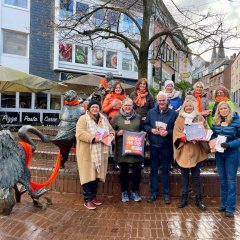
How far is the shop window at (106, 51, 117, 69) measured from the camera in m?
25.4

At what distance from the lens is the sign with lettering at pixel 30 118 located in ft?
66.6

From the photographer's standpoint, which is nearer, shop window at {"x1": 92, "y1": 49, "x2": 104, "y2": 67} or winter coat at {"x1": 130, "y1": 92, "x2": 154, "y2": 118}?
winter coat at {"x1": 130, "y1": 92, "x2": 154, "y2": 118}

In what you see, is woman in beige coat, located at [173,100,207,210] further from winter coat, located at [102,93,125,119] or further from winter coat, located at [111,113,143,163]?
winter coat, located at [102,93,125,119]

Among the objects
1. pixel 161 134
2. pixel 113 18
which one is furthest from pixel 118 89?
pixel 113 18

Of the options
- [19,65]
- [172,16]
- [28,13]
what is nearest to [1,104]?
[19,65]

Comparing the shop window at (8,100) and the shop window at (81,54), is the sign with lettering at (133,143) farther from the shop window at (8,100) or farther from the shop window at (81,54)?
the shop window at (81,54)

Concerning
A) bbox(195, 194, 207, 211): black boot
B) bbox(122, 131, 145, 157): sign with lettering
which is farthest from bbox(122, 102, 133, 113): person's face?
bbox(195, 194, 207, 211): black boot

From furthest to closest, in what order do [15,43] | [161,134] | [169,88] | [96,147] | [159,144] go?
1. [15,43]
2. [169,88]
3. [159,144]
4. [161,134]
5. [96,147]

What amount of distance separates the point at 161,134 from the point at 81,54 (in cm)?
1925

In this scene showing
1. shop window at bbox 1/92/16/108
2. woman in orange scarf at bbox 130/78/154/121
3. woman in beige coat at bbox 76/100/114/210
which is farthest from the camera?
shop window at bbox 1/92/16/108

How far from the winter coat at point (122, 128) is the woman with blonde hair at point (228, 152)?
1255 mm

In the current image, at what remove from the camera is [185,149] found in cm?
542

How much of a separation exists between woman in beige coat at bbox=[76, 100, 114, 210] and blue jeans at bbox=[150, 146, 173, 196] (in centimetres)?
86

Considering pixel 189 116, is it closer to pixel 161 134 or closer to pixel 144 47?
pixel 161 134
